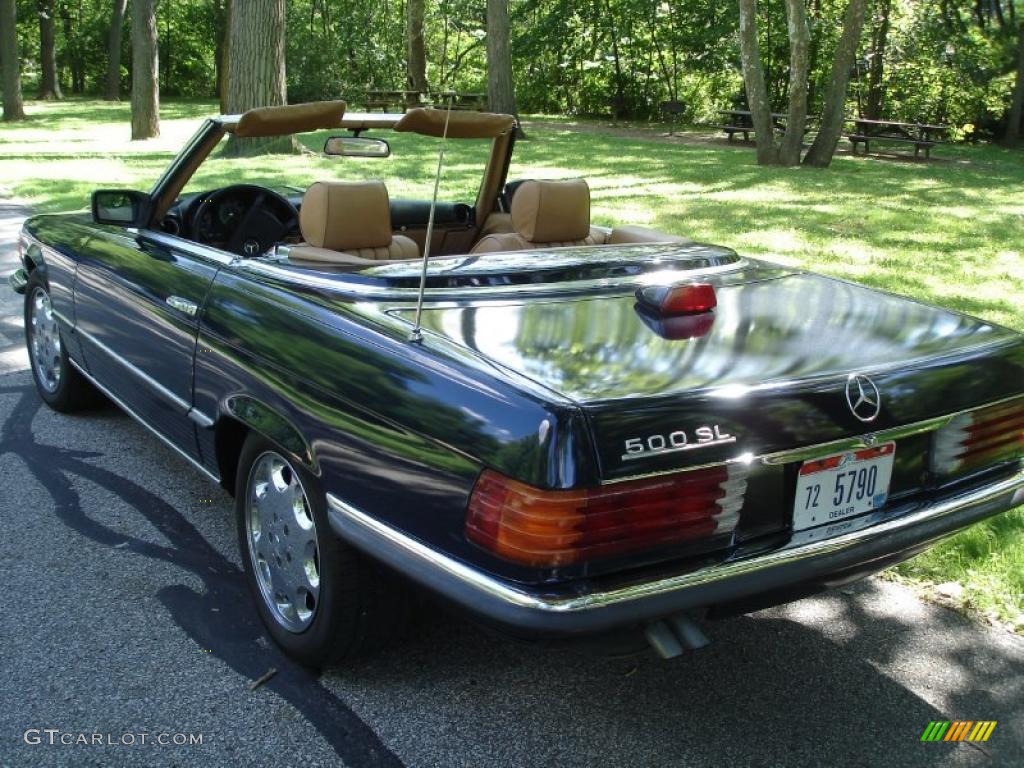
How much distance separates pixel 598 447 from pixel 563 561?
0.26 metres

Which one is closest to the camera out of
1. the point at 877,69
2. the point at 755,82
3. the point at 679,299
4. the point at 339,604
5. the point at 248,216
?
the point at 339,604

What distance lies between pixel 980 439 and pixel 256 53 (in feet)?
49.1

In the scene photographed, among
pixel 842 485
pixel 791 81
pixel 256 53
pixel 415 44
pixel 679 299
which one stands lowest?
pixel 842 485

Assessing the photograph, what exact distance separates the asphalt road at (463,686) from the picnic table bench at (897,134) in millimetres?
19158

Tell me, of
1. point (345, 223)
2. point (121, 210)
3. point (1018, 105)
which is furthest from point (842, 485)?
point (1018, 105)

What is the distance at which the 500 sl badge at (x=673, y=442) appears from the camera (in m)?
2.21

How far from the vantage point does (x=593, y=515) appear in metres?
2.21

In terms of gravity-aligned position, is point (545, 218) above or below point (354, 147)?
below

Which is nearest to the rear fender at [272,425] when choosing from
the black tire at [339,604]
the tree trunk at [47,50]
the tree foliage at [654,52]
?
the black tire at [339,604]

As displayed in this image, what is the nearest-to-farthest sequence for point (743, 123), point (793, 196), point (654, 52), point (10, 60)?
point (793, 196), point (10, 60), point (743, 123), point (654, 52)

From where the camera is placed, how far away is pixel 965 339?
9.65ft

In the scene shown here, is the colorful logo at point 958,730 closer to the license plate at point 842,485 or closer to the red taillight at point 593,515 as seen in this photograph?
the license plate at point 842,485

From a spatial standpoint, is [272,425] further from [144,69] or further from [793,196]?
[144,69]

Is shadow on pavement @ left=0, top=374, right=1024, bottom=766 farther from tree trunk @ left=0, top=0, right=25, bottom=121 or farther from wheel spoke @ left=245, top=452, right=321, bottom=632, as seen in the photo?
tree trunk @ left=0, top=0, right=25, bottom=121
